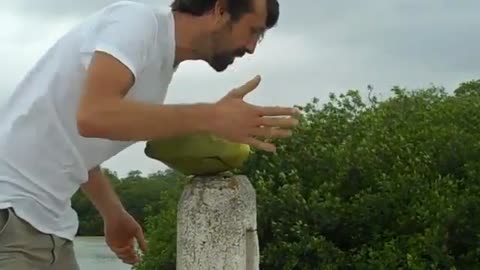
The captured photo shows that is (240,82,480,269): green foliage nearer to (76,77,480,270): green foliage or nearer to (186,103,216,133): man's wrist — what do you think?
(76,77,480,270): green foliage

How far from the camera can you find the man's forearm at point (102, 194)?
3.91m

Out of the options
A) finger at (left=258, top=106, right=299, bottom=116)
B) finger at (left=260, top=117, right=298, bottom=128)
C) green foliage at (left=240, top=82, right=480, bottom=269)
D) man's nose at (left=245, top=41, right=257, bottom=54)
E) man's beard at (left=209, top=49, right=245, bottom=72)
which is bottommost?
green foliage at (left=240, top=82, right=480, bottom=269)

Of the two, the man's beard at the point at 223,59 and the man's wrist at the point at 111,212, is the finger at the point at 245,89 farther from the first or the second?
the man's wrist at the point at 111,212

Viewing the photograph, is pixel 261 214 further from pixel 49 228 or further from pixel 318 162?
pixel 49 228

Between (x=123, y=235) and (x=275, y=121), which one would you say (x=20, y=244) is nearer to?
(x=123, y=235)

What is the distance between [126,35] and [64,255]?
82 centimetres

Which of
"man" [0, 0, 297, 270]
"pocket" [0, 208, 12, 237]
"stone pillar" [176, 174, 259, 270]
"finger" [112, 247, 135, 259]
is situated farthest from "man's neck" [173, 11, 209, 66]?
"stone pillar" [176, 174, 259, 270]

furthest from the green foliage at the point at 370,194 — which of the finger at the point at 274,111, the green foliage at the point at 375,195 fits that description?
the finger at the point at 274,111

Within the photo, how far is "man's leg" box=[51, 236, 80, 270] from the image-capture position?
3502mm

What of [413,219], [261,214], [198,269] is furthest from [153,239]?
[198,269]

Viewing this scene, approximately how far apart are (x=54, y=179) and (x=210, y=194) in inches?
63.2

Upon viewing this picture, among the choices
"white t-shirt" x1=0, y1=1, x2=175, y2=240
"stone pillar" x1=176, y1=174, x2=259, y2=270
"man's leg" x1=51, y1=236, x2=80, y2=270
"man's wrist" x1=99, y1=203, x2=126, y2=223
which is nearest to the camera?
"white t-shirt" x1=0, y1=1, x2=175, y2=240

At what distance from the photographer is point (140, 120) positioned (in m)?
3.07

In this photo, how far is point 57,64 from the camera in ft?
10.9
